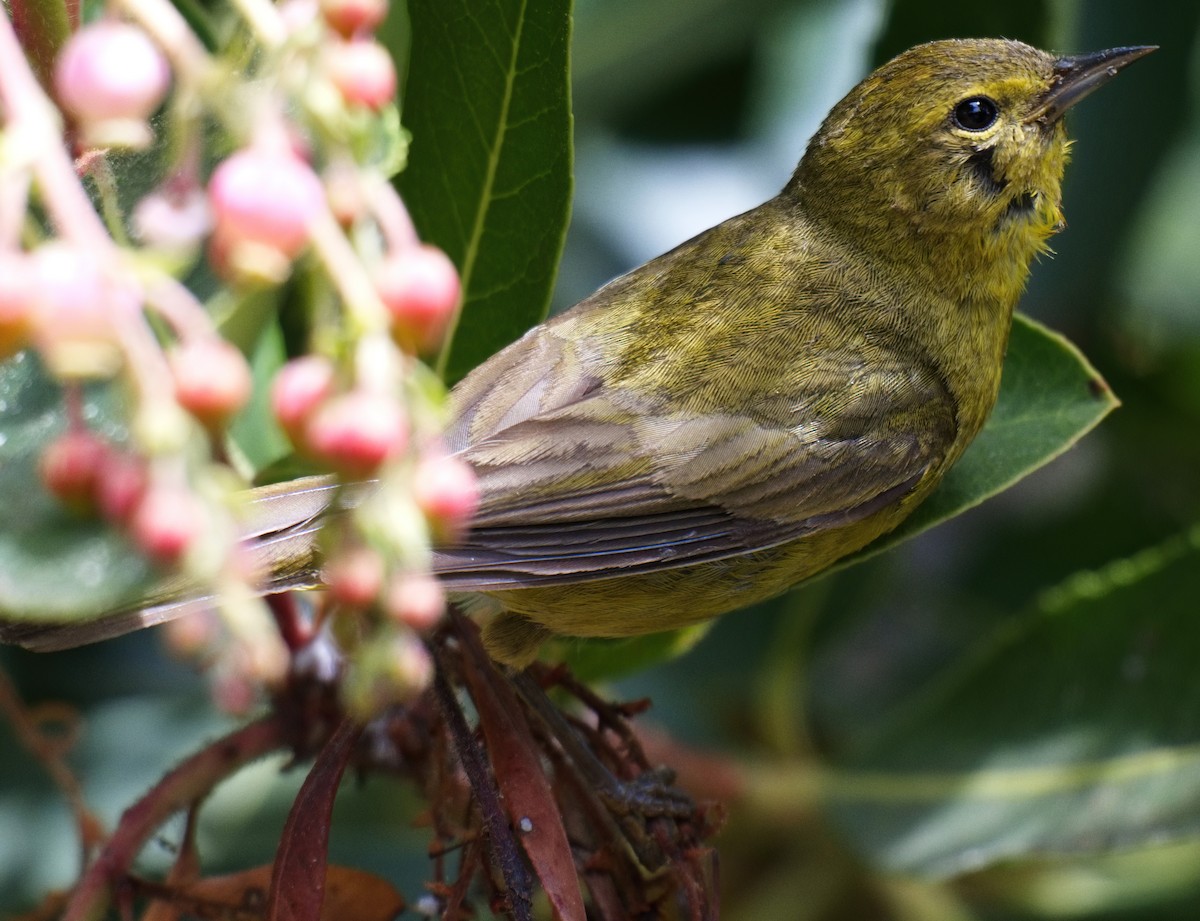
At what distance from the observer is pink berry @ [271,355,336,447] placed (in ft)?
3.03

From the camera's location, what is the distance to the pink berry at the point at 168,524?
0.86m

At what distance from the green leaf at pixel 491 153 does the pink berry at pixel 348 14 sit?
1170 millimetres

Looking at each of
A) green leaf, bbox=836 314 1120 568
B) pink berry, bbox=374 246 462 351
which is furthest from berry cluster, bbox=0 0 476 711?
green leaf, bbox=836 314 1120 568

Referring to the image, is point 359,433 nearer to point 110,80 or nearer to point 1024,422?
point 110,80

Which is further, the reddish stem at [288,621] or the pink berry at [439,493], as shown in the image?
the reddish stem at [288,621]

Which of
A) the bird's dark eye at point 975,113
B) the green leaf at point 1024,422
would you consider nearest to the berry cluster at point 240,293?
the green leaf at point 1024,422

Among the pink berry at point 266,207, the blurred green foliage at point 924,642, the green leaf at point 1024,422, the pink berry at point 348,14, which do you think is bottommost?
the blurred green foliage at point 924,642

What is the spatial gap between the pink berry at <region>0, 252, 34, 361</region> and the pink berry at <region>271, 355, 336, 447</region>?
0.16 m

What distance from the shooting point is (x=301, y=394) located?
36.5 inches

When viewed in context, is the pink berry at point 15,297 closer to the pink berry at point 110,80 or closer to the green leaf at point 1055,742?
the pink berry at point 110,80

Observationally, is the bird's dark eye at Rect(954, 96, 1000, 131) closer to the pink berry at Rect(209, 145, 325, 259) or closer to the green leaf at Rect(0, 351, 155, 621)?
the green leaf at Rect(0, 351, 155, 621)

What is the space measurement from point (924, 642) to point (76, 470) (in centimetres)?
361

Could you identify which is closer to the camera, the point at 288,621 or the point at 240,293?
the point at 240,293

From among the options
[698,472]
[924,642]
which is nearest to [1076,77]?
[698,472]
